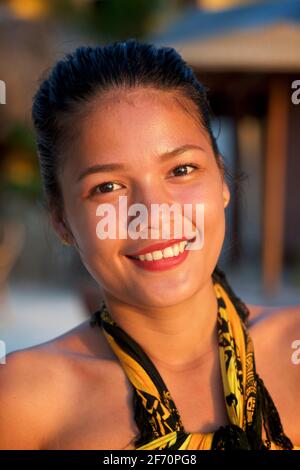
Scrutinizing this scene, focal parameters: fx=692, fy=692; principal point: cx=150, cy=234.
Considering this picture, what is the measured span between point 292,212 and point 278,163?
208cm

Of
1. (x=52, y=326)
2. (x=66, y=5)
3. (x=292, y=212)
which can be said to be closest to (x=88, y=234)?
(x=52, y=326)

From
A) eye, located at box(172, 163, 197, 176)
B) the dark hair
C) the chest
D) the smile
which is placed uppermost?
the dark hair

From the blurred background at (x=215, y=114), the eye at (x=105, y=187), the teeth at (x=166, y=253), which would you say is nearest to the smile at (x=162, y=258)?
the teeth at (x=166, y=253)

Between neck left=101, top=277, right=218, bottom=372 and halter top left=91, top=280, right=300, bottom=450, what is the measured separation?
0.03 metres

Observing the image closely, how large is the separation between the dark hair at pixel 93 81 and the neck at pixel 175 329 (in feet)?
1.07

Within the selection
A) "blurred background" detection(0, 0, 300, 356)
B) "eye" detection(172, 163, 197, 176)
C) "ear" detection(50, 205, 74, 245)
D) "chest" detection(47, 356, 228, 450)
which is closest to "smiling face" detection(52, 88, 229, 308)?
"eye" detection(172, 163, 197, 176)

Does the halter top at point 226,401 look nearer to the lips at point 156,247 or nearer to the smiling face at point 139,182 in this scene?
the smiling face at point 139,182

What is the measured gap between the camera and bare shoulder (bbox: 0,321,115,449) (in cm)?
152

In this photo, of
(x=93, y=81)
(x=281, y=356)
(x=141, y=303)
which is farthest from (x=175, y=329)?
(x=93, y=81)

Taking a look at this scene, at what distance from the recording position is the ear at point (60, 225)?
1.64 meters

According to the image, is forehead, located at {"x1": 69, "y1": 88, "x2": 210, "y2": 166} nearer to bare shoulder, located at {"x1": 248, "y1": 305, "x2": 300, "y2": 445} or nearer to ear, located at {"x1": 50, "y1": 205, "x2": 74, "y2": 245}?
ear, located at {"x1": 50, "y1": 205, "x2": 74, "y2": 245}

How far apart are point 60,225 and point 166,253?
0.35 meters

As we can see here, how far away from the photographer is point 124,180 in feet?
4.61

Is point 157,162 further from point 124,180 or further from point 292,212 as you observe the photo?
point 292,212
